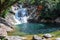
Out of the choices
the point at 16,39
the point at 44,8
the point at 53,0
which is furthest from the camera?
the point at 44,8

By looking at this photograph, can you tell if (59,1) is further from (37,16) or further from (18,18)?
(18,18)

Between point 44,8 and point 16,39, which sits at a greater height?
point 44,8

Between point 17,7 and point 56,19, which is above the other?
point 17,7

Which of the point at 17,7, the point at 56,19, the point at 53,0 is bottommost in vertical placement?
the point at 56,19

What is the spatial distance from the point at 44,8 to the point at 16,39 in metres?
20.2

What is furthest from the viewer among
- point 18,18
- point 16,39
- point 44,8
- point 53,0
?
point 18,18

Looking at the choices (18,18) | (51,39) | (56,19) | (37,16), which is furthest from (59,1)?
(51,39)

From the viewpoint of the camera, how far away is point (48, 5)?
34.9m

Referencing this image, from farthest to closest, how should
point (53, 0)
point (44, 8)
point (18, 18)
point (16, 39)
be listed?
point (18, 18) → point (44, 8) → point (53, 0) → point (16, 39)

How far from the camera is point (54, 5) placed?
3444 centimetres

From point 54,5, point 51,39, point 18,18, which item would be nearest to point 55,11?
point 54,5

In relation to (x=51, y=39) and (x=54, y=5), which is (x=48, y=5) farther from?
(x=51, y=39)

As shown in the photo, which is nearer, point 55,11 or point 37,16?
point 55,11

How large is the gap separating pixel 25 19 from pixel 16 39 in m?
22.0
